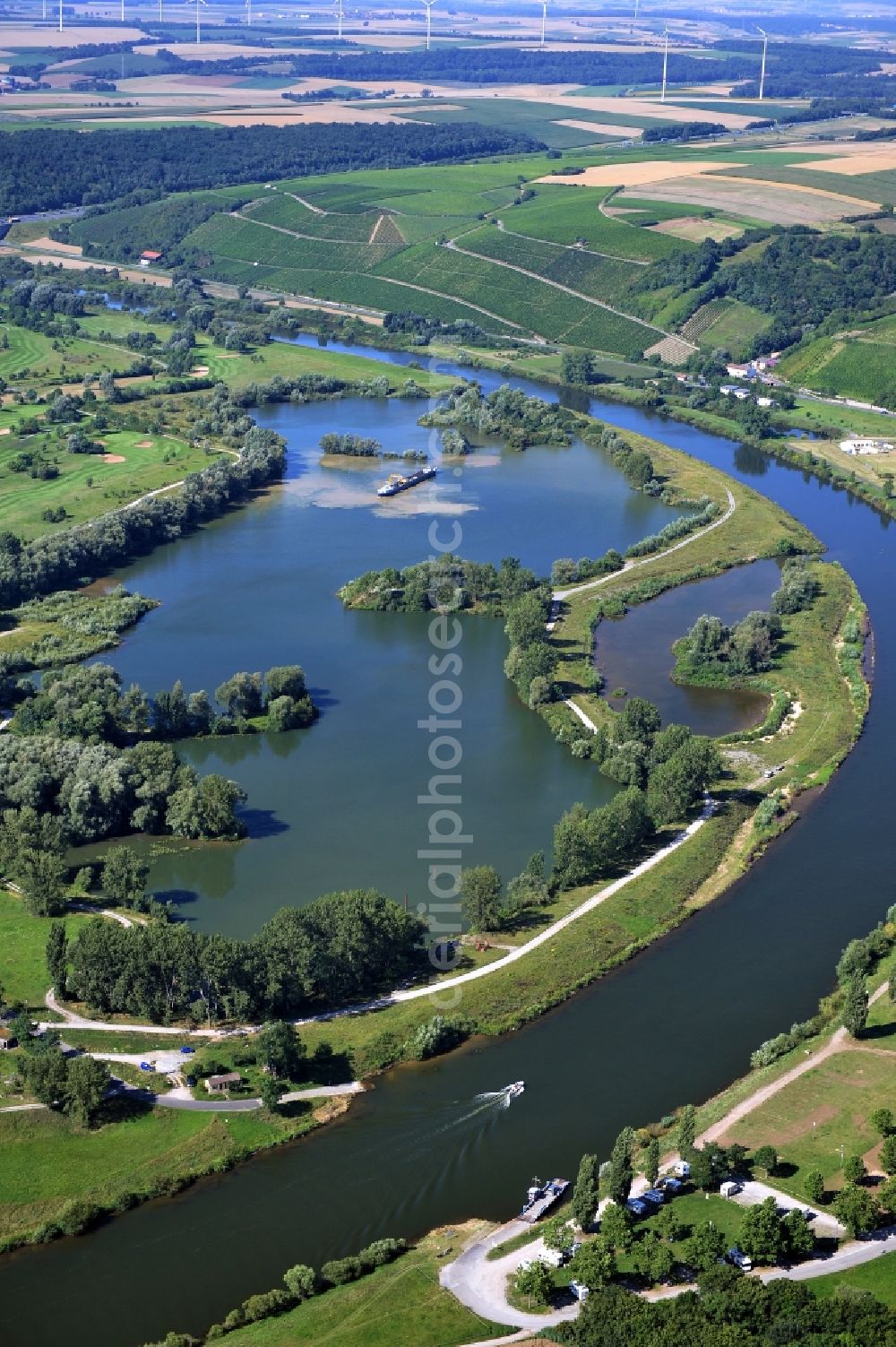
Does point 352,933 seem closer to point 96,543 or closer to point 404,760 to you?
point 404,760

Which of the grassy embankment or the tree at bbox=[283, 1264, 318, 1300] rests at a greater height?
the grassy embankment

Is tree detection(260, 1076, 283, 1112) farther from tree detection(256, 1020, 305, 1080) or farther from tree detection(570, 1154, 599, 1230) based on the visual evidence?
tree detection(570, 1154, 599, 1230)

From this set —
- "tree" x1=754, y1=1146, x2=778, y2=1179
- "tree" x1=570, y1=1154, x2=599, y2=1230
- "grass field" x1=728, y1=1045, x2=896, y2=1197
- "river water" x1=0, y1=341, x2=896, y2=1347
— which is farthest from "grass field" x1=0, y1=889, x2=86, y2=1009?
"tree" x1=754, y1=1146, x2=778, y2=1179

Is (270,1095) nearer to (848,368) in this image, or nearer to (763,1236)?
(763,1236)

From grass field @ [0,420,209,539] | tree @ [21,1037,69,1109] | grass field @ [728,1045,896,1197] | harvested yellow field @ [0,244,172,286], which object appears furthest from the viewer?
harvested yellow field @ [0,244,172,286]

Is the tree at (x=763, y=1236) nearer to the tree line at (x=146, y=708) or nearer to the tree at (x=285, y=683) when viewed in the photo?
the tree line at (x=146, y=708)

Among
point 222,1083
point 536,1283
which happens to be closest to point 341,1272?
point 536,1283

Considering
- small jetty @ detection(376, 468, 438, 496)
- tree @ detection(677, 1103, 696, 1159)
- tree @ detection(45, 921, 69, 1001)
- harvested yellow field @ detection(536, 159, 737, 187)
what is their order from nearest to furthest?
tree @ detection(677, 1103, 696, 1159), tree @ detection(45, 921, 69, 1001), small jetty @ detection(376, 468, 438, 496), harvested yellow field @ detection(536, 159, 737, 187)
